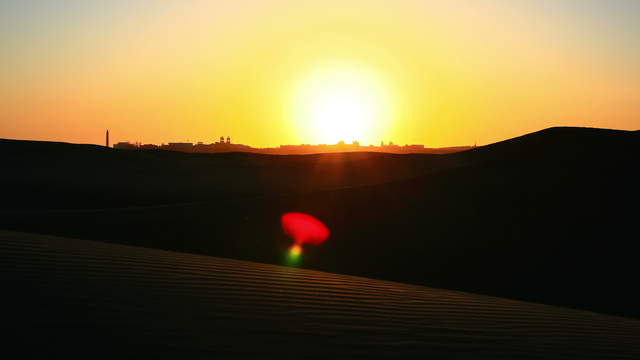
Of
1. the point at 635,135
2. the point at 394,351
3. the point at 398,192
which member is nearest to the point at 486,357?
the point at 394,351

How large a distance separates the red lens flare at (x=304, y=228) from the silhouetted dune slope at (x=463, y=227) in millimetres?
278

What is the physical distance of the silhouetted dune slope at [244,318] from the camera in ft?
13.9

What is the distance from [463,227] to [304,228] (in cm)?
378

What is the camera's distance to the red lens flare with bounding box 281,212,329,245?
15.5 m

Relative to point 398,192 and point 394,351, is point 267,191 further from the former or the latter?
point 394,351

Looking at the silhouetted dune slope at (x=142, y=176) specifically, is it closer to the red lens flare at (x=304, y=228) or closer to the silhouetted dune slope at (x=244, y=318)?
the red lens flare at (x=304, y=228)

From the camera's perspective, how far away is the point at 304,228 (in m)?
16.9

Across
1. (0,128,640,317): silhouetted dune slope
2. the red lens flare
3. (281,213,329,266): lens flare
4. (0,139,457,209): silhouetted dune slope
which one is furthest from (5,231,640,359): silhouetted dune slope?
(0,139,457,209): silhouetted dune slope

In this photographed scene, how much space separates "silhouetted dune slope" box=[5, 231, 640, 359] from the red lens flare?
746 cm

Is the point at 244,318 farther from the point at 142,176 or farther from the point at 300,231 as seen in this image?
the point at 142,176

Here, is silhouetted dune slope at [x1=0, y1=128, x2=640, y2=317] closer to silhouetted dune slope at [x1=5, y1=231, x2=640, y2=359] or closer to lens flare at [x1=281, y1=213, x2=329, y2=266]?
lens flare at [x1=281, y1=213, x2=329, y2=266]

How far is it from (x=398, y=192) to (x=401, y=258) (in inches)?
263

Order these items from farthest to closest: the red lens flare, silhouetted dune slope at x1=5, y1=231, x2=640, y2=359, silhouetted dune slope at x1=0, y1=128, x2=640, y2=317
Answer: the red lens flare < silhouetted dune slope at x1=0, y1=128, x2=640, y2=317 < silhouetted dune slope at x1=5, y1=231, x2=640, y2=359

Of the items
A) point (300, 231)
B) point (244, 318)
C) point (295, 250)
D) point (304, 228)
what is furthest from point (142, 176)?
point (244, 318)
